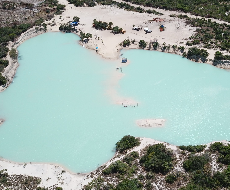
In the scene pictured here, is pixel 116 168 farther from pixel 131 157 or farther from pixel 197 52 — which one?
pixel 197 52

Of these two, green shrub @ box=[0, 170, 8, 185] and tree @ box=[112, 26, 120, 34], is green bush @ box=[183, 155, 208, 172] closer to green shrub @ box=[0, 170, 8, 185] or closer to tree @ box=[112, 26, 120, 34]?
green shrub @ box=[0, 170, 8, 185]

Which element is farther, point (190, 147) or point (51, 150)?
point (51, 150)

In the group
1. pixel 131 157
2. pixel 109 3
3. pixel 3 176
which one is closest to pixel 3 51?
pixel 3 176

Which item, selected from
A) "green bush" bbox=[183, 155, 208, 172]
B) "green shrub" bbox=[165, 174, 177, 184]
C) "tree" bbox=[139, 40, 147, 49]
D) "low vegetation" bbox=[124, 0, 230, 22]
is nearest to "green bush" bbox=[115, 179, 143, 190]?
"green shrub" bbox=[165, 174, 177, 184]

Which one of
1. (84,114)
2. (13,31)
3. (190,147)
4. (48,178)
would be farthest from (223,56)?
(13,31)

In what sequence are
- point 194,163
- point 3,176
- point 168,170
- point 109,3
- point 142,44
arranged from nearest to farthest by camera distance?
point 194,163 → point 168,170 → point 3,176 → point 142,44 → point 109,3

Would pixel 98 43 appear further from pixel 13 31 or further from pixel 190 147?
pixel 190 147

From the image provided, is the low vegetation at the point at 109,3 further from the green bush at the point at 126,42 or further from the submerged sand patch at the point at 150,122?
the submerged sand patch at the point at 150,122
